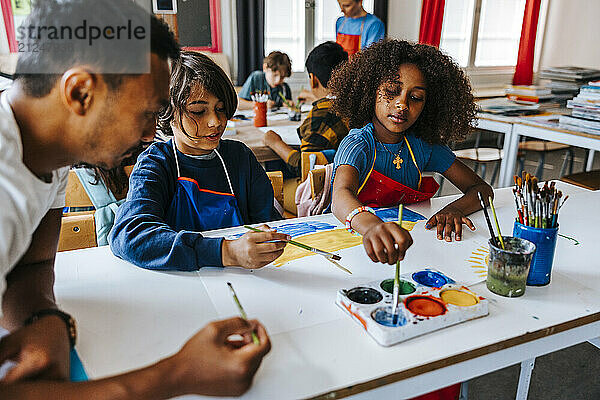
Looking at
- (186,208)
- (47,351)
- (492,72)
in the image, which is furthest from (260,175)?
(492,72)

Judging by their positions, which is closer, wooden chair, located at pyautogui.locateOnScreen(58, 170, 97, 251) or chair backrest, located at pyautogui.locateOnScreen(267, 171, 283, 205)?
wooden chair, located at pyautogui.locateOnScreen(58, 170, 97, 251)

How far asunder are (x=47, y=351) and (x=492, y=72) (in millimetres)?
6217

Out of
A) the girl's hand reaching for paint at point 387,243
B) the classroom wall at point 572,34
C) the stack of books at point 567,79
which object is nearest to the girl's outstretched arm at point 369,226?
the girl's hand reaching for paint at point 387,243

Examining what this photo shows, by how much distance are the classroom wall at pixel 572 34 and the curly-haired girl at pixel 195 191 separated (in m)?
5.64

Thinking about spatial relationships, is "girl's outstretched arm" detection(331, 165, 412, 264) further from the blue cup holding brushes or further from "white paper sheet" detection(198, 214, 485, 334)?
the blue cup holding brushes

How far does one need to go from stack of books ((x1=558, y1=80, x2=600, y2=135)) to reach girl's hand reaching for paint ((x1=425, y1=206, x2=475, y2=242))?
5.78ft

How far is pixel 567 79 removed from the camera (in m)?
3.52

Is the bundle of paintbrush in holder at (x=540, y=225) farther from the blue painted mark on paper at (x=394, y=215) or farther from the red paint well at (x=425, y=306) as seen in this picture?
the blue painted mark on paper at (x=394, y=215)

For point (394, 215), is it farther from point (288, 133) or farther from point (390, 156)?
point (288, 133)

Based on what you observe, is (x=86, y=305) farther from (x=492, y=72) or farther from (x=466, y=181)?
(x=492, y=72)

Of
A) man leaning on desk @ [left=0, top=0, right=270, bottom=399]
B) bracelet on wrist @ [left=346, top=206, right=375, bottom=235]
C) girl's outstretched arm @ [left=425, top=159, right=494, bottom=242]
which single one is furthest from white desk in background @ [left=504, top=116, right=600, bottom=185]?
man leaning on desk @ [left=0, top=0, right=270, bottom=399]

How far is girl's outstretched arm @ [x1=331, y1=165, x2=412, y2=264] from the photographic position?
938mm

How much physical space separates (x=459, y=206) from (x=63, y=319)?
3.32 ft

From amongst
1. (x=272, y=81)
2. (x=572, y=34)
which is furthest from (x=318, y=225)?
(x=572, y=34)
